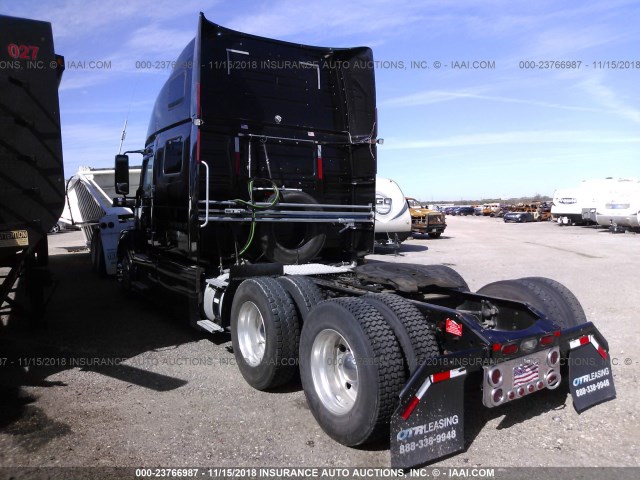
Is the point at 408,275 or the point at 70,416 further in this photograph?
the point at 408,275

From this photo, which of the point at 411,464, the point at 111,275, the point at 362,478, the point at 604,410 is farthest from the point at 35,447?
the point at 111,275

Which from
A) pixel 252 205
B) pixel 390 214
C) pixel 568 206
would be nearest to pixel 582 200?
pixel 568 206

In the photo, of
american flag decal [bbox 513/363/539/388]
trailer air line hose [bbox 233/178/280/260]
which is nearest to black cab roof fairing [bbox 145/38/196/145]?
trailer air line hose [bbox 233/178/280/260]

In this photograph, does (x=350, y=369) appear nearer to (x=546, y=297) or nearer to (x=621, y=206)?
(x=546, y=297)

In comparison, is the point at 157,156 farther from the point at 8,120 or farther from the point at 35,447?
the point at 35,447

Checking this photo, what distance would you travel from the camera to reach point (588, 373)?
150 inches

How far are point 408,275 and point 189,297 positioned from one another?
276 centimetres

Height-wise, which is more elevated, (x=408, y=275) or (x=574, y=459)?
(x=408, y=275)

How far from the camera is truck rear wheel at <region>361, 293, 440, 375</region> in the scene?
338 centimetres

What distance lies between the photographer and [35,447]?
11.6 ft

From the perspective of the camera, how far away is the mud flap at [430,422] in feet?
9.86

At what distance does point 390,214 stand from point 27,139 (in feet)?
38.1

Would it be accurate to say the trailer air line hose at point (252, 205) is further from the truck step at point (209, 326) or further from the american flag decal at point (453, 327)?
the american flag decal at point (453, 327)

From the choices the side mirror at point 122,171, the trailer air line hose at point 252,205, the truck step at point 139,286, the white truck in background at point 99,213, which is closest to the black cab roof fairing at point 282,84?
the trailer air line hose at point 252,205
